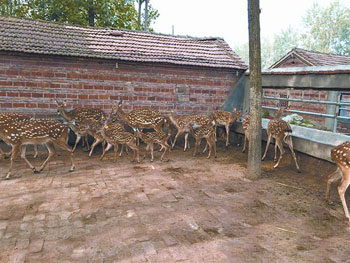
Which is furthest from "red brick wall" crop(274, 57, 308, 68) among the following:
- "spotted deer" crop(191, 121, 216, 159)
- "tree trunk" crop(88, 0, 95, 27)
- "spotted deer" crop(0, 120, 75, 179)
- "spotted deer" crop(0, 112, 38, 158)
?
"spotted deer" crop(0, 112, 38, 158)

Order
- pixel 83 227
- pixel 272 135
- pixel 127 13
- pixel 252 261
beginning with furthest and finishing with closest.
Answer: pixel 127 13, pixel 272 135, pixel 83 227, pixel 252 261

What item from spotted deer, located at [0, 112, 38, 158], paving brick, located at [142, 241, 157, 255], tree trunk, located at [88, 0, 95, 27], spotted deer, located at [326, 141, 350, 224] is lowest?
paving brick, located at [142, 241, 157, 255]

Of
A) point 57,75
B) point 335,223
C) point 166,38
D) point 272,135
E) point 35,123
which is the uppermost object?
point 166,38

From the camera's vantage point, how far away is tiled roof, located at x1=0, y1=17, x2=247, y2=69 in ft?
29.3

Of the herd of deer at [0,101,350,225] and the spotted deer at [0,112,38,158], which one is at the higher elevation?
the spotted deer at [0,112,38,158]

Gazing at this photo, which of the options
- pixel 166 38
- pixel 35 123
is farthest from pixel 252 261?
pixel 166 38

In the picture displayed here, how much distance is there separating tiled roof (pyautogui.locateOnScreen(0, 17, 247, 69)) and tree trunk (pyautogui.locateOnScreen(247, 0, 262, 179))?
13.5ft

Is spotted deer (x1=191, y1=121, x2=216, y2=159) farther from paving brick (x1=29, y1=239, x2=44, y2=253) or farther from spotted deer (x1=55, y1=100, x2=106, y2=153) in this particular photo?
paving brick (x1=29, y1=239, x2=44, y2=253)

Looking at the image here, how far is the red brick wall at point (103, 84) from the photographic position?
869 centimetres

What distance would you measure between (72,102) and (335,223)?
789 centimetres

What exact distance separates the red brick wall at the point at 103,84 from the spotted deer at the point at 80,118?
19.9 inches

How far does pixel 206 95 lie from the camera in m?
10.9

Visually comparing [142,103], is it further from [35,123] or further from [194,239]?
[194,239]

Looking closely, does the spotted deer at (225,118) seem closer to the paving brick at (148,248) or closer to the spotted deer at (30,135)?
the spotted deer at (30,135)
